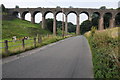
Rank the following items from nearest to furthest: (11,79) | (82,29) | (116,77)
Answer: (116,77) → (11,79) → (82,29)

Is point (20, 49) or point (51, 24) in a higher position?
point (51, 24)

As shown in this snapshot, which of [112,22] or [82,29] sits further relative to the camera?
[82,29]

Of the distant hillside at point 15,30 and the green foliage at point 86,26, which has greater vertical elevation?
the green foliage at point 86,26

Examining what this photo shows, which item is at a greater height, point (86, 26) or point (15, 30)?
point (86, 26)

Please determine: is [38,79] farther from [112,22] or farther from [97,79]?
[112,22]

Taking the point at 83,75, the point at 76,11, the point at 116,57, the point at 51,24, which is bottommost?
the point at 83,75

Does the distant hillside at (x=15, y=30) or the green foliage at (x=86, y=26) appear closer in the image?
the distant hillside at (x=15, y=30)

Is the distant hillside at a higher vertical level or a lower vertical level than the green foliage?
lower

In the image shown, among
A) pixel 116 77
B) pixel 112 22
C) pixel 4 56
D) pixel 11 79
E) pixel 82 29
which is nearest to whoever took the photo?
pixel 116 77

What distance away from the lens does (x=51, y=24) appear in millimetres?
87750

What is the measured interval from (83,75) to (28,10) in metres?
83.9

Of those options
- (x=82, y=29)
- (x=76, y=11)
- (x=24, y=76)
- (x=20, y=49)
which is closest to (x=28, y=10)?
(x=76, y=11)

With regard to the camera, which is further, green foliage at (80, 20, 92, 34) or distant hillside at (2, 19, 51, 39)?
green foliage at (80, 20, 92, 34)

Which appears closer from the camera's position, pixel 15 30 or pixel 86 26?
pixel 15 30
